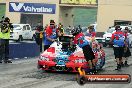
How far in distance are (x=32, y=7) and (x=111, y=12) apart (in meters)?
8.57

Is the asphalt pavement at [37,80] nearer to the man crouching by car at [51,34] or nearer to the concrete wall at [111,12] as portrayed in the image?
the man crouching by car at [51,34]

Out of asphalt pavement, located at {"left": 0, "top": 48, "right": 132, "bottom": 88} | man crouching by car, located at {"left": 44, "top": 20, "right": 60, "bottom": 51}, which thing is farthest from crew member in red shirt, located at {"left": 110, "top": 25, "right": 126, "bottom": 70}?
man crouching by car, located at {"left": 44, "top": 20, "right": 60, "bottom": 51}

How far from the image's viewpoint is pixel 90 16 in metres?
103

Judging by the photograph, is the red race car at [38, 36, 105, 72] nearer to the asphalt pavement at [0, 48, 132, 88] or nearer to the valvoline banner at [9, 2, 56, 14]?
the asphalt pavement at [0, 48, 132, 88]

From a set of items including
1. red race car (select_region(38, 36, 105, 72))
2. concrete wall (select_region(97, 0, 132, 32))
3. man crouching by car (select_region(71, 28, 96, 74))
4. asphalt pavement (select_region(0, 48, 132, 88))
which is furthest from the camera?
concrete wall (select_region(97, 0, 132, 32))

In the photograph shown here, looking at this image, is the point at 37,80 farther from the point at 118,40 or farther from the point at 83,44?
the point at 118,40

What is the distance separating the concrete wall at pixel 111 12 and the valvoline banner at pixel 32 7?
5.21m

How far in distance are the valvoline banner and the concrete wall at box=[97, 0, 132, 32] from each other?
17.1ft

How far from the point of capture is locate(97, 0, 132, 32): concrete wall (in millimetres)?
50062

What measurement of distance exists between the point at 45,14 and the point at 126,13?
922cm

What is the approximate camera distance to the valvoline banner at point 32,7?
49.8 metres

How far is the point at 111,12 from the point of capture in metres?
50.8

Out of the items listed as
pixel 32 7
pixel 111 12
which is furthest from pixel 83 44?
pixel 32 7

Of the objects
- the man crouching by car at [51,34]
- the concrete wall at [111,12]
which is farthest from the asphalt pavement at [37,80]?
the concrete wall at [111,12]
